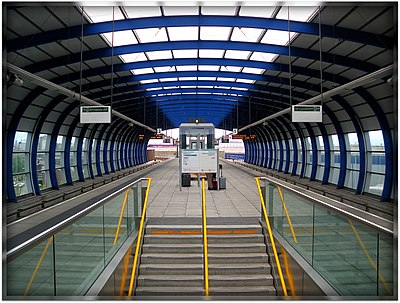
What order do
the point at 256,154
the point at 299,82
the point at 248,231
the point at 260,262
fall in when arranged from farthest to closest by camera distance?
the point at 256,154
the point at 299,82
the point at 248,231
the point at 260,262

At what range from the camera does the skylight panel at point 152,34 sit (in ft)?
45.7

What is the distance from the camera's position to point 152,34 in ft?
47.1

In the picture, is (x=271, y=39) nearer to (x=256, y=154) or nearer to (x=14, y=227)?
(x=14, y=227)

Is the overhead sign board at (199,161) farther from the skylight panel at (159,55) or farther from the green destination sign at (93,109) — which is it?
the green destination sign at (93,109)

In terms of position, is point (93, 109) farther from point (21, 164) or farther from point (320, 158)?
point (320, 158)

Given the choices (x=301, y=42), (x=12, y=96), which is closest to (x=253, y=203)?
(x=301, y=42)

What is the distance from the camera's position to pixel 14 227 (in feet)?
31.1

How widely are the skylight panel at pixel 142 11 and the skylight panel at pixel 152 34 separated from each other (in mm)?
1508

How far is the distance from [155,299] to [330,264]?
10.2 feet

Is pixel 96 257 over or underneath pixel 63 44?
underneath

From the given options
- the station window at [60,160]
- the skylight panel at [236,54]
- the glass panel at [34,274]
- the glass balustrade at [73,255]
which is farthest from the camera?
the station window at [60,160]

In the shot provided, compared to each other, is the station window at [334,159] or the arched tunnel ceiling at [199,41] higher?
the arched tunnel ceiling at [199,41]

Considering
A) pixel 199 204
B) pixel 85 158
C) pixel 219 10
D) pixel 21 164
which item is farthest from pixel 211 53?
pixel 85 158

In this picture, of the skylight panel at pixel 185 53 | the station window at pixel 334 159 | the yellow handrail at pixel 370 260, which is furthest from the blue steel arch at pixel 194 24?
the station window at pixel 334 159
